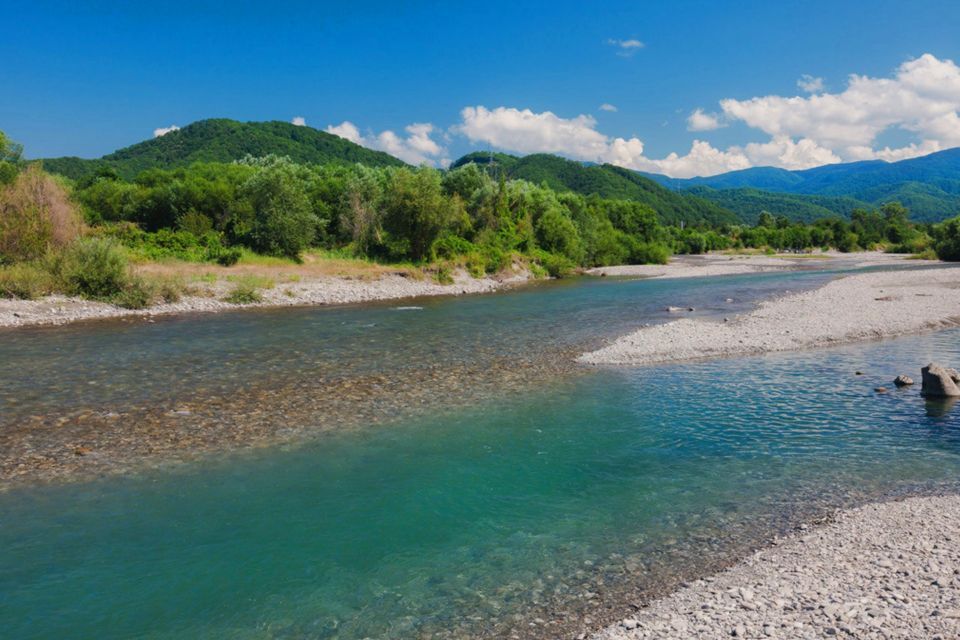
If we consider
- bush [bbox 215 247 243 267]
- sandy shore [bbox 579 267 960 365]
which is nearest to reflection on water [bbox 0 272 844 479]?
sandy shore [bbox 579 267 960 365]

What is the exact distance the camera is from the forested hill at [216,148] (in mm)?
142875

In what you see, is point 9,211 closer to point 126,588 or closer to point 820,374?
point 126,588

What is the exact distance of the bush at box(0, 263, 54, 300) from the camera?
126 ft

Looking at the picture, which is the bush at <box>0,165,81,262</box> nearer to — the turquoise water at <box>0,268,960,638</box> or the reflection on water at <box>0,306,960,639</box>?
the turquoise water at <box>0,268,960,638</box>

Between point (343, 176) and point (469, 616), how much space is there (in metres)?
87.5

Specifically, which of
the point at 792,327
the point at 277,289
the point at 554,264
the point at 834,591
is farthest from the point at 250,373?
the point at 554,264

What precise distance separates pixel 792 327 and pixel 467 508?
24.4 m

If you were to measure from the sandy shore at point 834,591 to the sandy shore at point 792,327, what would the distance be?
1450 cm

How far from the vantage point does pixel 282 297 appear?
48750 mm

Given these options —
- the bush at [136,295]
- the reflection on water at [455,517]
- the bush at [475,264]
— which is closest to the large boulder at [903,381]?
the reflection on water at [455,517]

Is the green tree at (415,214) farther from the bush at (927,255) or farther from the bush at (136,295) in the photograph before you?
the bush at (927,255)

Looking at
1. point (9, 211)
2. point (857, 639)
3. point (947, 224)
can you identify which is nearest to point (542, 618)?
point (857, 639)

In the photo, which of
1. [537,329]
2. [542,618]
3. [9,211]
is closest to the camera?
[542,618]

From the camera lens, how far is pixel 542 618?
798cm
